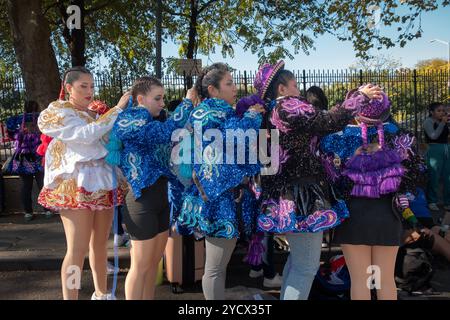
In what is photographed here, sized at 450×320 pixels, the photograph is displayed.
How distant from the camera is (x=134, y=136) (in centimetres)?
271

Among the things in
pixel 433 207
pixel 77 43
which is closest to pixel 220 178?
pixel 433 207

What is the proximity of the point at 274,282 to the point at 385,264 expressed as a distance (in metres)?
1.56

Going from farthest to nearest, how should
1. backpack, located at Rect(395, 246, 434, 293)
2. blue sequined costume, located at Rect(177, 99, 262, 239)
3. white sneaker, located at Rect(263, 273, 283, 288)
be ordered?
white sneaker, located at Rect(263, 273, 283, 288), backpack, located at Rect(395, 246, 434, 293), blue sequined costume, located at Rect(177, 99, 262, 239)

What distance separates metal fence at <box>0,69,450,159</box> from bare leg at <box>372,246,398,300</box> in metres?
6.25

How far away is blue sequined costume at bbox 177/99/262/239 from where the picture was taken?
254 centimetres

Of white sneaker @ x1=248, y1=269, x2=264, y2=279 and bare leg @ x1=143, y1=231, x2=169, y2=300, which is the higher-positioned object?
bare leg @ x1=143, y1=231, x2=169, y2=300

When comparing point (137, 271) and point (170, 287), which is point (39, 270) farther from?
point (137, 271)

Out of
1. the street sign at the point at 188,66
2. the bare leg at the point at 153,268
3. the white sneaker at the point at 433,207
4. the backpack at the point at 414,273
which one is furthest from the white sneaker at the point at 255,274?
the street sign at the point at 188,66

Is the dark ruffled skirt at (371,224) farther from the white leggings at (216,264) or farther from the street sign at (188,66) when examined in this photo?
the street sign at (188,66)

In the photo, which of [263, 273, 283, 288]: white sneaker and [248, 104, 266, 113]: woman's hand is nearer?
[248, 104, 266, 113]: woman's hand

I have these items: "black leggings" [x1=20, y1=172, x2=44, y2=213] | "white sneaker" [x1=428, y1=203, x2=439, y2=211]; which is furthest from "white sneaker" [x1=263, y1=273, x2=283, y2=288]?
"black leggings" [x1=20, y1=172, x2=44, y2=213]

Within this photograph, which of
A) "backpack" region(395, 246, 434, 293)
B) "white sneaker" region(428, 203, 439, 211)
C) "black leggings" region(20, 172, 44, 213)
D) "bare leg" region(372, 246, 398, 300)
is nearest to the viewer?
"bare leg" region(372, 246, 398, 300)

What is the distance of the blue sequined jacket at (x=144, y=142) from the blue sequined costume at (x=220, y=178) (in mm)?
168

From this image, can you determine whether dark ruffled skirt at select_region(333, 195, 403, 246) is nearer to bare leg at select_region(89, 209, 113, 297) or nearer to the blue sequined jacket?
the blue sequined jacket
